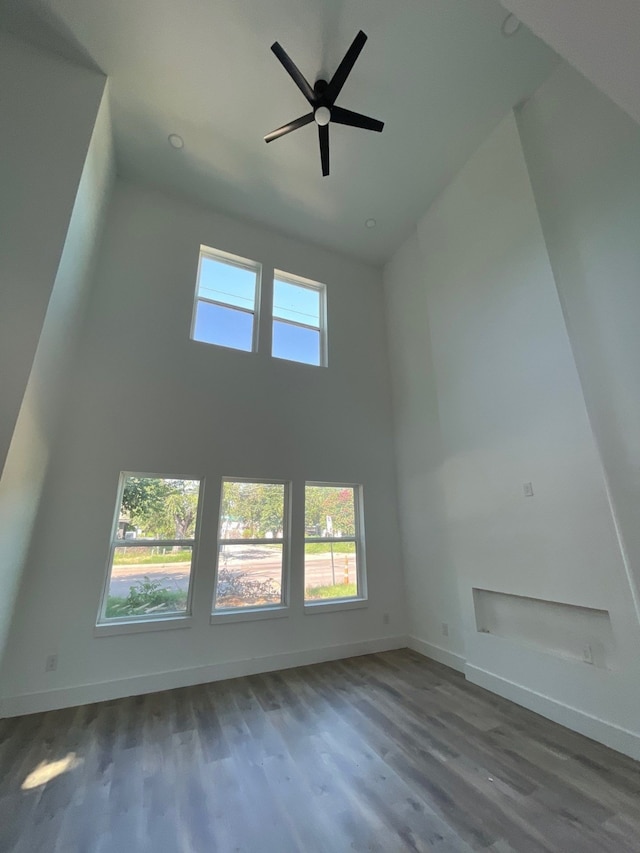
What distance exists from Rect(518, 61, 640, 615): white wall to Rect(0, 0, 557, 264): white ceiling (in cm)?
72

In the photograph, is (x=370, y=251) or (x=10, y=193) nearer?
(x=10, y=193)

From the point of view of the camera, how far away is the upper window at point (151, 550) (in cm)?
338

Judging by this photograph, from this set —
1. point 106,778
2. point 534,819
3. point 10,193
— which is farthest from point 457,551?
point 10,193

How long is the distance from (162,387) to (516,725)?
14.2ft

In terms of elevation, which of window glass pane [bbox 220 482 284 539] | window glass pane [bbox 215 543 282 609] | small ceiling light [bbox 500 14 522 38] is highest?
small ceiling light [bbox 500 14 522 38]

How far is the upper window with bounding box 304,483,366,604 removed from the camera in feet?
13.8

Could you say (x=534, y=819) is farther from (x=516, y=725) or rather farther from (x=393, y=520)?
(x=393, y=520)

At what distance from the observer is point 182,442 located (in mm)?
3828

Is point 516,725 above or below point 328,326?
below

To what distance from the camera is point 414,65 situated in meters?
3.28

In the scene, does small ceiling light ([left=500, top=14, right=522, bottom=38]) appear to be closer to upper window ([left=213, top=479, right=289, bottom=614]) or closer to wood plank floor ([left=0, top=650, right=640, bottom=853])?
upper window ([left=213, top=479, right=289, bottom=614])

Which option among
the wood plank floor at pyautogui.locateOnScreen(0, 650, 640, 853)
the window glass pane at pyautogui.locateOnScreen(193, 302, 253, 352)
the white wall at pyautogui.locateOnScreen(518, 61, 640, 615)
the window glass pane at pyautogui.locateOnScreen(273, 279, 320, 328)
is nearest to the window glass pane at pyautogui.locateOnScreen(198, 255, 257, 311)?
the window glass pane at pyautogui.locateOnScreen(193, 302, 253, 352)

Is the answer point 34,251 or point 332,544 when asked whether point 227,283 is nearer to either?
point 34,251

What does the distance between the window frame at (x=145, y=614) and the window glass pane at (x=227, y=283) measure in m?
2.41
